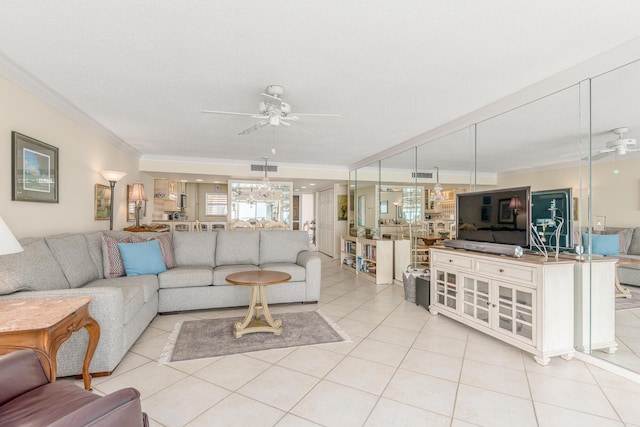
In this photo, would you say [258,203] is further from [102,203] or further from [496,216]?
[496,216]

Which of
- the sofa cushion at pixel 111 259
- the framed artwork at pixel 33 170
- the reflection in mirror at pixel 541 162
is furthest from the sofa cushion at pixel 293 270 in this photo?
the framed artwork at pixel 33 170

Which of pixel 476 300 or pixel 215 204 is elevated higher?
pixel 215 204

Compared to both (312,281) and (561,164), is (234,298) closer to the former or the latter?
(312,281)

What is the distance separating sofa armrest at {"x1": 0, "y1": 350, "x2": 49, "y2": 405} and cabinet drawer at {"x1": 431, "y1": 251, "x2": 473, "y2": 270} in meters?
3.37

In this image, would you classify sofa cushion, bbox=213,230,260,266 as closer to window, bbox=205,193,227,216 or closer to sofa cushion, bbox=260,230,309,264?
sofa cushion, bbox=260,230,309,264

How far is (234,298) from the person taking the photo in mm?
3996

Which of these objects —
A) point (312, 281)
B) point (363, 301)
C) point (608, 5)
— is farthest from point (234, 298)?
point (608, 5)

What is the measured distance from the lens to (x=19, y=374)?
131cm

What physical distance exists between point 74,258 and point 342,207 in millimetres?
6207

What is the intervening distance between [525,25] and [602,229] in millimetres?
1787

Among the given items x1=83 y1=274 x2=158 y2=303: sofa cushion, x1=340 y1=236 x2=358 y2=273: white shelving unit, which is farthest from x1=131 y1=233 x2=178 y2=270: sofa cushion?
x1=340 y1=236 x2=358 y2=273: white shelving unit

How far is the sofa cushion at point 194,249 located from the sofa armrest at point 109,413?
336cm

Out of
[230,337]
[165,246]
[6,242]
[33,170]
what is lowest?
[230,337]

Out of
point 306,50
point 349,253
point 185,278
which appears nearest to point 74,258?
point 185,278
